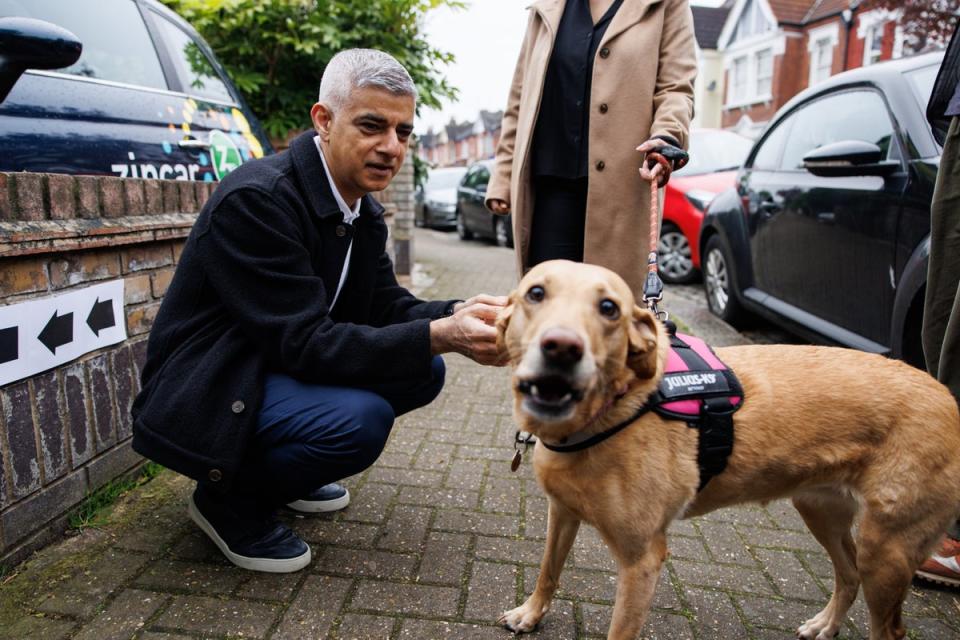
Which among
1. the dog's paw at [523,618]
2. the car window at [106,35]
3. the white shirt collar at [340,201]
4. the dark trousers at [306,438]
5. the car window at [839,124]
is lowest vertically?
the dog's paw at [523,618]

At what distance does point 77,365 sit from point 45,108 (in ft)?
3.42

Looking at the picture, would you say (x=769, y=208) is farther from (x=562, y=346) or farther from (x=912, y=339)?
(x=562, y=346)

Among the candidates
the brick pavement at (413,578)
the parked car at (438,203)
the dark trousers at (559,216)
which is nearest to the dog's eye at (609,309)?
the brick pavement at (413,578)

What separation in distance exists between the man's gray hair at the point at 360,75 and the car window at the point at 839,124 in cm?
275

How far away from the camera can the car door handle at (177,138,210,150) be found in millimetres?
3441

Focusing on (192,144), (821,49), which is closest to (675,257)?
(192,144)

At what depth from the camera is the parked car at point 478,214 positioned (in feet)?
45.7

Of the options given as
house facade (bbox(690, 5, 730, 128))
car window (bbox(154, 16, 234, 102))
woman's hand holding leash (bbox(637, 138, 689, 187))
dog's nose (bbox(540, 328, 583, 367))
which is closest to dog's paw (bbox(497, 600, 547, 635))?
dog's nose (bbox(540, 328, 583, 367))

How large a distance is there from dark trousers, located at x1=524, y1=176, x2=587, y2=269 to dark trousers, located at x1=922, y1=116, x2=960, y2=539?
142 cm

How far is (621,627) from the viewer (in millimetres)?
1943

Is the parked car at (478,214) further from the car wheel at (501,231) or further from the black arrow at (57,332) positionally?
the black arrow at (57,332)

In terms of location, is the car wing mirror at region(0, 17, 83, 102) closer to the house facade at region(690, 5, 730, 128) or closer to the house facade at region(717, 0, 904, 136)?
the house facade at region(717, 0, 904, 136)

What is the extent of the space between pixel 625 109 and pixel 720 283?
3831 millimetres

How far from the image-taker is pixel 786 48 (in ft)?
88.7
